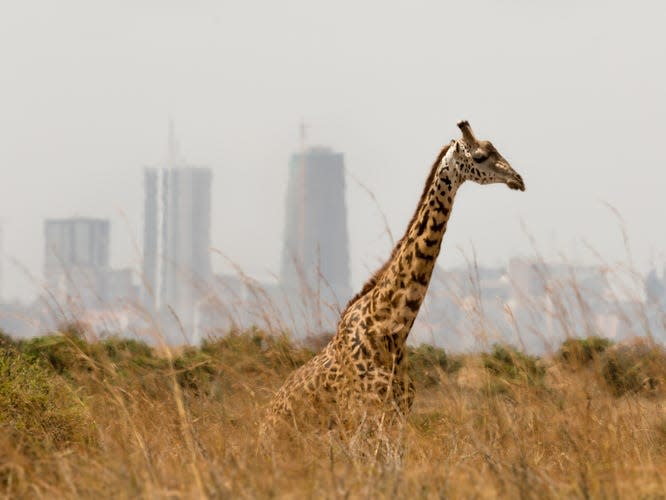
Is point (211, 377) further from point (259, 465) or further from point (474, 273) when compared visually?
point (259, 465)

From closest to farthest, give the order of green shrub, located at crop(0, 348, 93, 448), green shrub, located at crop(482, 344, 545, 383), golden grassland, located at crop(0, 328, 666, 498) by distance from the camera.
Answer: golden grassland, located at crop(0, 328, 666, 498) → green shrub, located at crop(482, 344, 545, 383) → green shrub, located at crop(0, 348, 93, 448)

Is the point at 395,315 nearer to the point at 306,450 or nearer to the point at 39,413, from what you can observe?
the point at 306,450

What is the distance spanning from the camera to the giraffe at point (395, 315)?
7621 mm

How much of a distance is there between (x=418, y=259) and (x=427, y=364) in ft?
24.8

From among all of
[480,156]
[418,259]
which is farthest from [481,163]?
[418,259]

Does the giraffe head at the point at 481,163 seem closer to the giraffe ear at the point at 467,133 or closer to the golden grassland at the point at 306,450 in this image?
the giraffe ear at the point at 467,133

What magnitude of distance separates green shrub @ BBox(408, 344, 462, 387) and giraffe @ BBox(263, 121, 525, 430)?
417 centimetres

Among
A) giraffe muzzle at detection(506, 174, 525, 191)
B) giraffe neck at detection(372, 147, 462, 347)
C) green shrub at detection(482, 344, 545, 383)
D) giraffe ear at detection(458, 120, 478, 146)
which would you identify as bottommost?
green shrub at detection(482, 344, 545, 383)

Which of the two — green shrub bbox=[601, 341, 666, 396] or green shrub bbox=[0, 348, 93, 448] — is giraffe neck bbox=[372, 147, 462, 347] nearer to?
green shrub bbox=[0, 348, 93, 448]

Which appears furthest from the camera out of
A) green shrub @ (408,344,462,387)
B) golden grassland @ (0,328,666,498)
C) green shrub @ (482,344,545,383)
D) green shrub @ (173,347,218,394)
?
green shrub @ (173,347,218,394)

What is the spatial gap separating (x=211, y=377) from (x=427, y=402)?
4.23 metres

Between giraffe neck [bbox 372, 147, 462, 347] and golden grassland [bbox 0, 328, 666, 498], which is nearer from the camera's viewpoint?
golden grassland [bbox 0, 328, 666, 498]

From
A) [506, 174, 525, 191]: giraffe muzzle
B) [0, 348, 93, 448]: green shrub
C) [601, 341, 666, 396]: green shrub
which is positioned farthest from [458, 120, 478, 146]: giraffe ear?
[601, 341, 666, 396]: green shrub

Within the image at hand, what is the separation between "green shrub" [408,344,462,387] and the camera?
12646 millimetres
